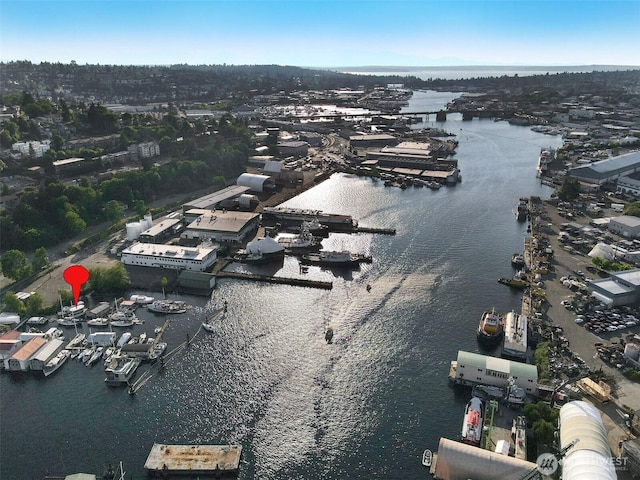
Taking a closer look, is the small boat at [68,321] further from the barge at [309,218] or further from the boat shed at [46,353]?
the barge at [309,218]

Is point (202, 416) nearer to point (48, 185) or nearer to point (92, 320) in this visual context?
point (92, 320)

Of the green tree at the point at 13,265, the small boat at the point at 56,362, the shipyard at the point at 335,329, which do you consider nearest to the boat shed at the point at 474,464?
the shipyard at the point at 335,329

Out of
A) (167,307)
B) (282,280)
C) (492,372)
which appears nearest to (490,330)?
(492,372)

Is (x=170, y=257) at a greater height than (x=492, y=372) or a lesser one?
greater

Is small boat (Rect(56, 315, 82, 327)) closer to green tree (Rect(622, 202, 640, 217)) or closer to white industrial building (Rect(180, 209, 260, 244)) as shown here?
white industrial building (Rect(180, 209, 260, 244))

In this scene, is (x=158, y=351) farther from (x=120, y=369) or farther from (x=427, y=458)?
(x=427, y=458)

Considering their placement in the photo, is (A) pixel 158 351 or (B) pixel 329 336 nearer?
(A) pixel 158 351

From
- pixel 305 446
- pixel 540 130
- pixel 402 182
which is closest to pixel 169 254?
pixel 305 446
